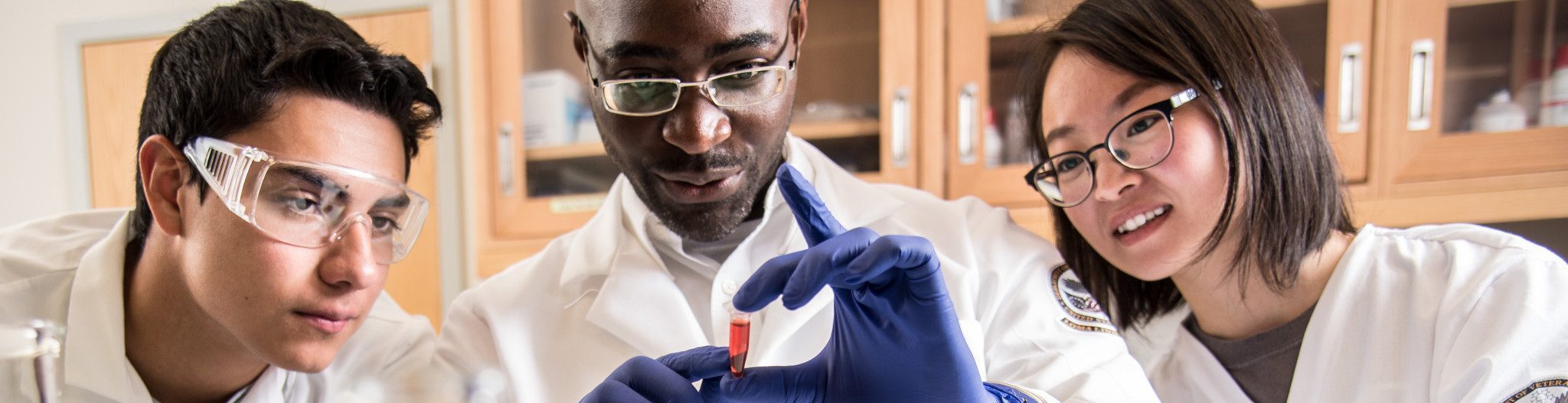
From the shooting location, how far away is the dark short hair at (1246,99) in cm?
85

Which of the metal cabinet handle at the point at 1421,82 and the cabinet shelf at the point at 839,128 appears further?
the cabinet shelf at the point at 839,128

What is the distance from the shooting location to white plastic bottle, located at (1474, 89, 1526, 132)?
1242 mm

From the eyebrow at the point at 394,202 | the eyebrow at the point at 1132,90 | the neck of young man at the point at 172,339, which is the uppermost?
the eyebrow at the point at 1132,90

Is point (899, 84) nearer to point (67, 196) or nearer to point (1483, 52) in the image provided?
point (1483, 52)

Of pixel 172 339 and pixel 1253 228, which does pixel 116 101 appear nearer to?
pixel 172 339

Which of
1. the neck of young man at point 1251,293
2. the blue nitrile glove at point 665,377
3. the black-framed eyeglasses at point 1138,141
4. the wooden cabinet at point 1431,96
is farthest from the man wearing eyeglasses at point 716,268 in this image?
the wooden cabinet at point 1431,96

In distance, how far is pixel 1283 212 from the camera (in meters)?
0.89

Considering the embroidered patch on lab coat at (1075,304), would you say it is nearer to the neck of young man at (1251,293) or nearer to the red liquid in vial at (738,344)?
the neck of young man at (1251,293)

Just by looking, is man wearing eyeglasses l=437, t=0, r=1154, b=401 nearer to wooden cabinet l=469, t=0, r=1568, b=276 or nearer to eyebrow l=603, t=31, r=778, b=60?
eyebrow l=603, t=31, r=778, b=60

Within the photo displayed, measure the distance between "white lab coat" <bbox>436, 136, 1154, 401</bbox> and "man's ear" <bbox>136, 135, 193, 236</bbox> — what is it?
0.93ft

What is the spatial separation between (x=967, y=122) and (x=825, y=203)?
68 cm

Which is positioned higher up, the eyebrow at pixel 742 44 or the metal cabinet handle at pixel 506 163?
the eyebrow at pixel 742 44

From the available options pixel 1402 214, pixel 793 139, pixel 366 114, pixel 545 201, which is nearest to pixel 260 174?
pixel 366 114

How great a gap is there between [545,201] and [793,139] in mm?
831
